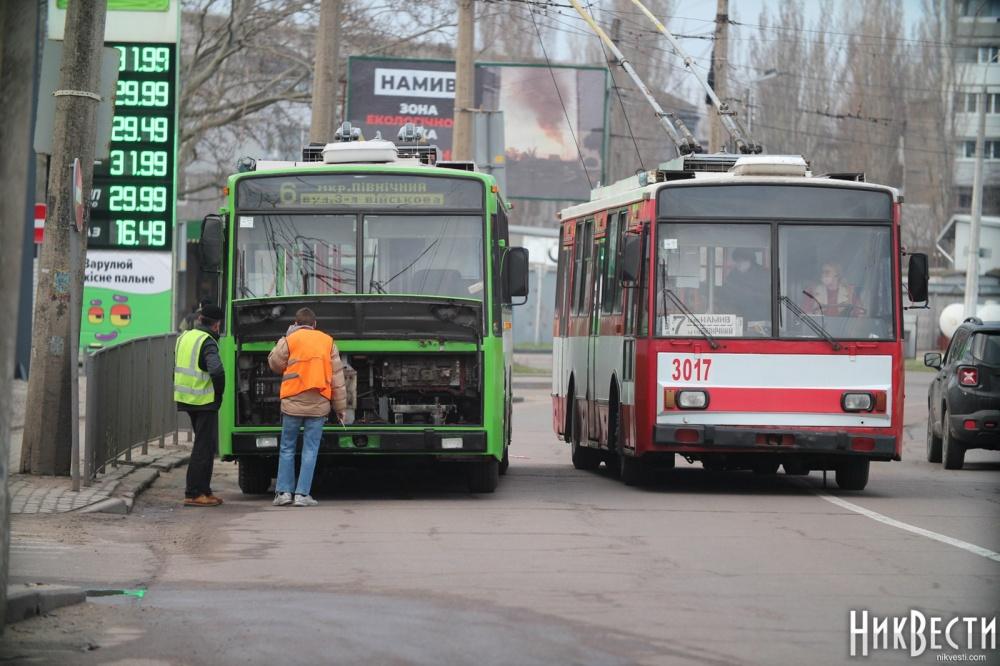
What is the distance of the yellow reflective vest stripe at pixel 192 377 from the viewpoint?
15102 mm

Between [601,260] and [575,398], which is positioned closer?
[601,260]

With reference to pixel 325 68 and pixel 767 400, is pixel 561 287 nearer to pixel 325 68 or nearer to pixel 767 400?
pixel 325 68

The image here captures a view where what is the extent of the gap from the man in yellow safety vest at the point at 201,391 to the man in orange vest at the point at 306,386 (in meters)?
0.54

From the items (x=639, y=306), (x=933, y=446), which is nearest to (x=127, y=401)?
(x=639, y=306)

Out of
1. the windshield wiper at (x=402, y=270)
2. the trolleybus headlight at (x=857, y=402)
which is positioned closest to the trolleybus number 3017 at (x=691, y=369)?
the trolleybus headlight at (x=857, y=402)

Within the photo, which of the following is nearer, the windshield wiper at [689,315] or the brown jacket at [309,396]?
the brown jacket at [309,396]

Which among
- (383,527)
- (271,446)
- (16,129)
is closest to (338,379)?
(271,446)

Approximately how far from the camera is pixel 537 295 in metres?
66.9

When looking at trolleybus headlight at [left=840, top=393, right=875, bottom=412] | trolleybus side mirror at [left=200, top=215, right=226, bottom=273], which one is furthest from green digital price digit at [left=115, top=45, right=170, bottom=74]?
trolleybus headlight at [left=840, top=393, right=875, bottom=412]

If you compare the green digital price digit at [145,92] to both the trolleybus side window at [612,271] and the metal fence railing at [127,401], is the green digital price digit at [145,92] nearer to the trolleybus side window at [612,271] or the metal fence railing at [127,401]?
the metal fence railing at [127,401]

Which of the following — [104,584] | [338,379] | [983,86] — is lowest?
[104,584]

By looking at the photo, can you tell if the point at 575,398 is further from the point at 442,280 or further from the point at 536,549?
the point at 536,549

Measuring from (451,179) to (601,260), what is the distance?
3.23 metres

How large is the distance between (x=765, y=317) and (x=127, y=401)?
611 cm
